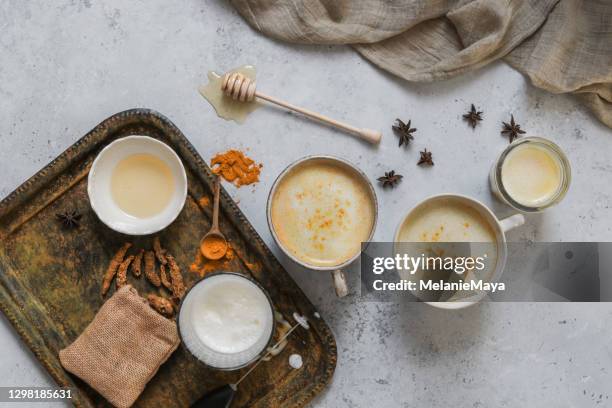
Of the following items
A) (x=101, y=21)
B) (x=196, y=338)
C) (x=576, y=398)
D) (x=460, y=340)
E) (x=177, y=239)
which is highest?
(x=101, y=21)

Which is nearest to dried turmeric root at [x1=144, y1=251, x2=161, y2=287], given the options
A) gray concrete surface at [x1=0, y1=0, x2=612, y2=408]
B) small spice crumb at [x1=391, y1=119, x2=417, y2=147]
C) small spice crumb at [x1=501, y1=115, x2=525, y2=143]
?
gray concrete surface at [x1=0, y1=0, x2=612, y2=408]

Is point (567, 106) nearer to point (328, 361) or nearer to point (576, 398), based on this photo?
point (576, 398)

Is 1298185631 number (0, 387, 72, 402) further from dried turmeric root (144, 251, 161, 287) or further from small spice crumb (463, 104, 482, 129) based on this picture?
small spice crumb (463, 104, 482, 129)

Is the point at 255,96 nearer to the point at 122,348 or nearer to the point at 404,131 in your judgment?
the point at 404,131

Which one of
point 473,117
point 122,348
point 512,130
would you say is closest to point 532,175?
point 512,130

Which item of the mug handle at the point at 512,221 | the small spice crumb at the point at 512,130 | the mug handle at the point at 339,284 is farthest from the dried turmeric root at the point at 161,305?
the small spice crumb at the point at 512,130

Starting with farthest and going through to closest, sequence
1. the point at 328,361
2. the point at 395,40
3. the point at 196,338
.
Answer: the point at 395,40, the point at 328,361, the point at 196,338

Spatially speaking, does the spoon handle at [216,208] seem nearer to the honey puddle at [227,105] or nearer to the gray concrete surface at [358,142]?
the gray concrete surface at [358,142]

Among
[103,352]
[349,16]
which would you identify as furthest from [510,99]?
[103,352]
